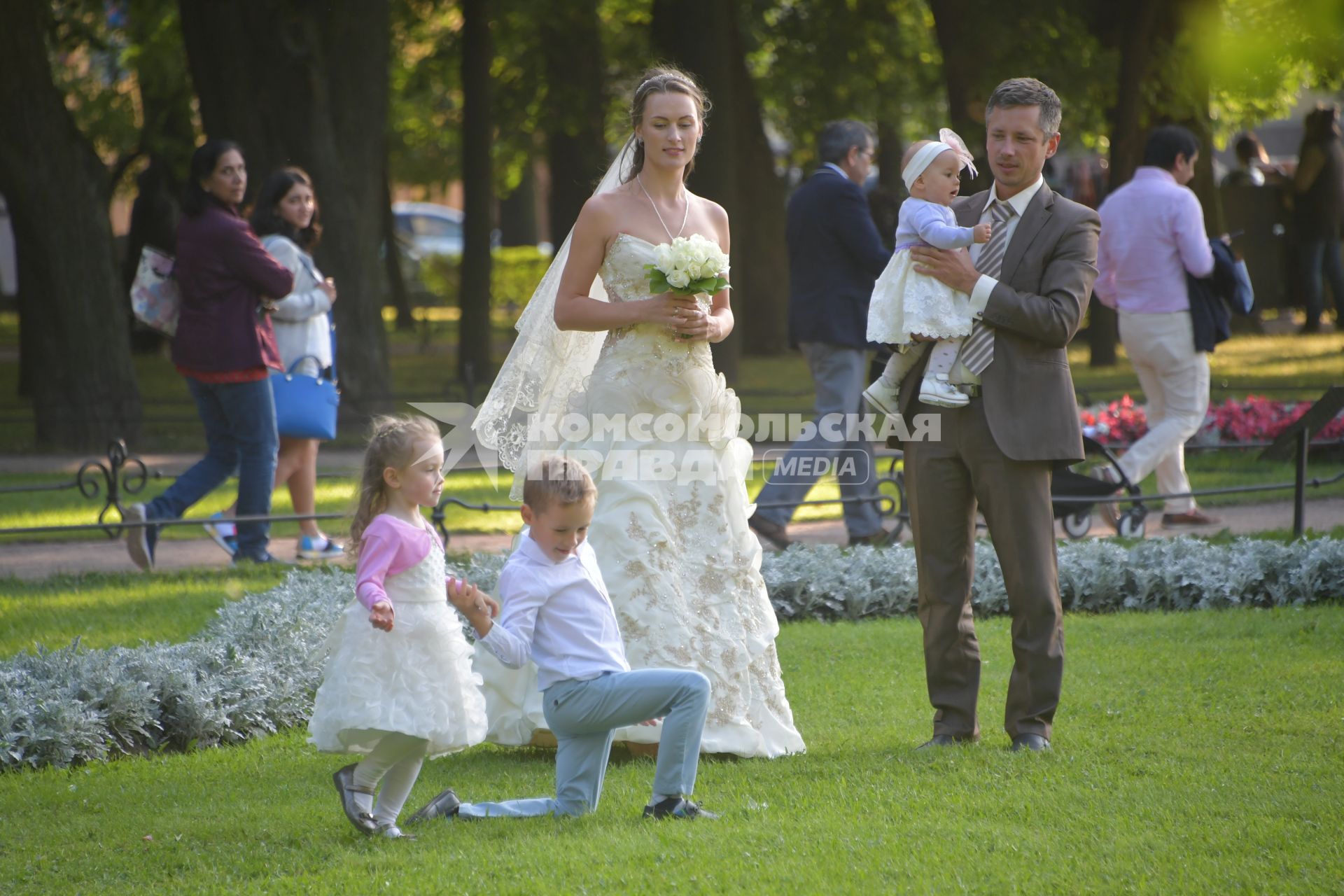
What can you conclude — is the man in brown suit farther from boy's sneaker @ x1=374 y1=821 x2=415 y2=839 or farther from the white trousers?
the white trousers

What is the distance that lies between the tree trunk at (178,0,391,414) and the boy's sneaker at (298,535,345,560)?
15.3 feet

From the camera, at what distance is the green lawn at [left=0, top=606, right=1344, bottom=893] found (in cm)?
390

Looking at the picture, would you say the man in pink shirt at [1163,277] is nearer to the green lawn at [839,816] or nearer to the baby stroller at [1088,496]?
the baby stroller at [1088,496]

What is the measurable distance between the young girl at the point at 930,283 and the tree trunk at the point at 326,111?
30.1 ft

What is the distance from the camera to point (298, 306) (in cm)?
875

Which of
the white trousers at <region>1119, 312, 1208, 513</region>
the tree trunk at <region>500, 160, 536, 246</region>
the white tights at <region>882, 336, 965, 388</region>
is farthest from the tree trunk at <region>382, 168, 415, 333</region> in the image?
the white tights at <region>882, 336, 965, 388</region>

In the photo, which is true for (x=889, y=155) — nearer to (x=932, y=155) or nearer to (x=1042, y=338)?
(x=932, y=155)

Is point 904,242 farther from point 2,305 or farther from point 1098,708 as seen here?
point 2,305

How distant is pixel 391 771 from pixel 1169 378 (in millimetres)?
6445

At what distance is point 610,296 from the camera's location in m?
5.54

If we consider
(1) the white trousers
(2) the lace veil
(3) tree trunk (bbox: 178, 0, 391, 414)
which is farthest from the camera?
(3) tree trunk (bbox: 178, 0, 391, 414)

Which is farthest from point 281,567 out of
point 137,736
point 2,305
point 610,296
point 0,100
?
point 2,305

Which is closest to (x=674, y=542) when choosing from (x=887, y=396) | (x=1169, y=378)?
(x=887, y=396)

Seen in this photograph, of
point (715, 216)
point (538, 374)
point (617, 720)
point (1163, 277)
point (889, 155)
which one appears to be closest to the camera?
point (617, 720)
